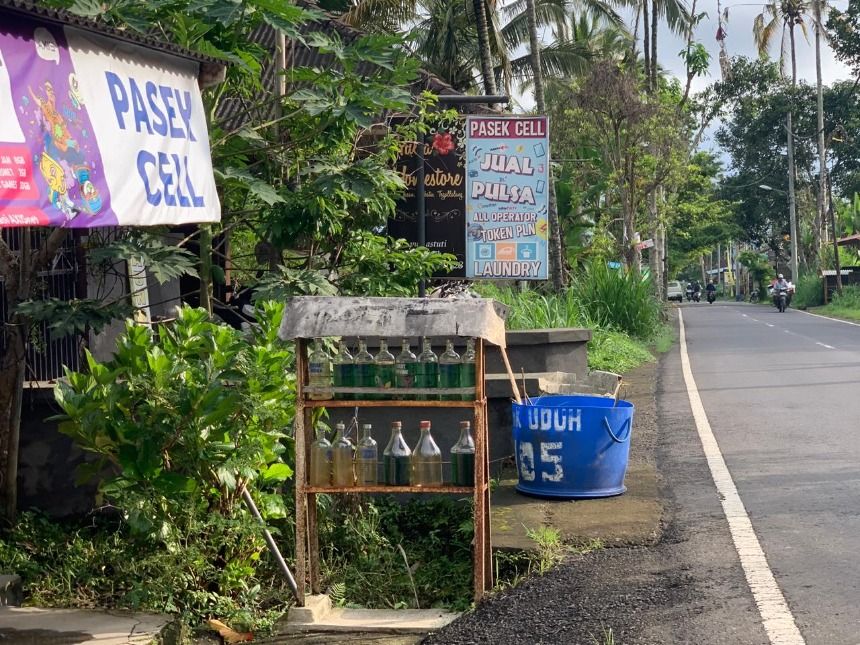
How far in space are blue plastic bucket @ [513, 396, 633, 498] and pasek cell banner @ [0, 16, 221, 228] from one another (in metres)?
2.62

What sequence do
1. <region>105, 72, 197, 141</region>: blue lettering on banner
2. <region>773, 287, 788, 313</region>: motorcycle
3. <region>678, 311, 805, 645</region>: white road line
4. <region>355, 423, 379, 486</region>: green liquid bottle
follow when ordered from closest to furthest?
<region>678, 311, 805, 645</region>: white road line, <region>105, 72, 197, 141</region>: blue lettering on banner, <region>355, 423, 379, 486</region>: green liquid bottle, <region>773, 287, 788, 313</region>: motorcycle

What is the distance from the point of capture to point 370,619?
5.55 meters

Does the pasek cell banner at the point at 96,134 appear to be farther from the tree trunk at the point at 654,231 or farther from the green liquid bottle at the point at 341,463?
the tree trunk at the point at 654,231

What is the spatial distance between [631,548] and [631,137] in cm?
2302

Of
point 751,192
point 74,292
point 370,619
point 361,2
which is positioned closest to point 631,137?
point 361,2

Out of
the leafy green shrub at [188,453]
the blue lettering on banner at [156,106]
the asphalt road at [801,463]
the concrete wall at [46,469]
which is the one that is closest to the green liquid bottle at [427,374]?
the leafy green shrub at [188,453]

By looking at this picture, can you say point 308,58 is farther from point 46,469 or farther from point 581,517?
point 581,517

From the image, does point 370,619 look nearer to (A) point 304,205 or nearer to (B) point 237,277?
(A) point 304,205

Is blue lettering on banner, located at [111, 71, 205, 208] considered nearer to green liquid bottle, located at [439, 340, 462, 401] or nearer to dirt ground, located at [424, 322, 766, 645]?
green liquid bottle, located at [439, 340, 462, 401]

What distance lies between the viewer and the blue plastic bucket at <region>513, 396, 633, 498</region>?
696cm

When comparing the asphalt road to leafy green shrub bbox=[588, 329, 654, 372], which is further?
leafy green shrub bbox=[588, 329, 654, 372]

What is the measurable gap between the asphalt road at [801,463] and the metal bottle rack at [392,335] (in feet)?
5.12

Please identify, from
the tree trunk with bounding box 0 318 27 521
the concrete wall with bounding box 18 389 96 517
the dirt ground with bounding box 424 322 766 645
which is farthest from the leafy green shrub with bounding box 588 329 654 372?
the tree trunk with bounding box 0 318 27 521

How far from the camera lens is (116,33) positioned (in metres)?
4.90
